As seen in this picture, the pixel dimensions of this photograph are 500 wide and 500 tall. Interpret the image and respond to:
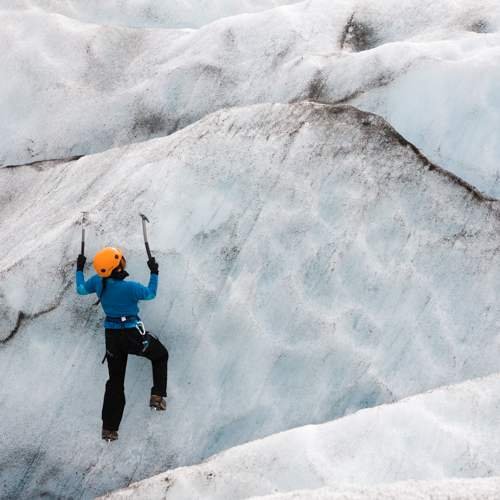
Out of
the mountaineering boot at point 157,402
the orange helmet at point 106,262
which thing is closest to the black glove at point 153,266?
the orange helmet at point 106,262

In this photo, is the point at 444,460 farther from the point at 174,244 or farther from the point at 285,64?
the point at 285,64

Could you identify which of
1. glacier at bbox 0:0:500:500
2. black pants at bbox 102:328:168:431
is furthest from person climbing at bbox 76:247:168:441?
glacier at bbox 0:0:500:500

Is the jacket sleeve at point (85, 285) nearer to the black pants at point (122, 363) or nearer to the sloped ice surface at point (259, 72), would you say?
the black pants at point (122, 363)

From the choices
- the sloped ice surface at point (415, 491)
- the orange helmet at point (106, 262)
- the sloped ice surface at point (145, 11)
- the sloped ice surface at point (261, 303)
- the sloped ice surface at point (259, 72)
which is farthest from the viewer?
the sloped ice surface at point (145, 11)

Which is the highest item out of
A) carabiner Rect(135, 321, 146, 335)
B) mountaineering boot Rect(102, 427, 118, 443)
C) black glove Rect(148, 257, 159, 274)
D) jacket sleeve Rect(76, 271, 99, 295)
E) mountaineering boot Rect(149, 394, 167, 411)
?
black glove Rect(148, 257, 159, 274)

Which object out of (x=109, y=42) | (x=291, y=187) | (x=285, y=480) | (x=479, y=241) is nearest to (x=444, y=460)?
(x=285, y=480)

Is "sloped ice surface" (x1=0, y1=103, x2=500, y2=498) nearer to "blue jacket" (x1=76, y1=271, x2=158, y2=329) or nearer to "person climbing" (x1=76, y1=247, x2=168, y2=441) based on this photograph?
"person climbing" (x1=76, y1=247, x2=168, y2=441)

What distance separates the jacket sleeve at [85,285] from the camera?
18.2 ft

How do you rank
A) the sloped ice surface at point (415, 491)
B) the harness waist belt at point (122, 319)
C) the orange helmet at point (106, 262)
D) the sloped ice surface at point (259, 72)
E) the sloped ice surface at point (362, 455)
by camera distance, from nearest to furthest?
the sloped ice surface at point (415, 491)
the sloped ice surface at point (362, 455)
the orange helmet at point (106, 262)
the harness waist belt at point (122, 319)
the sloped ice surface at point (259, 72)

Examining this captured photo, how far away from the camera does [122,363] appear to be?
561 centimetres

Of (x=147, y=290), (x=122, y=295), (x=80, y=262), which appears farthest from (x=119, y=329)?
(x=80, y=262)

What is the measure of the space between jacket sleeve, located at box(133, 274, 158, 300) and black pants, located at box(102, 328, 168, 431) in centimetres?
30

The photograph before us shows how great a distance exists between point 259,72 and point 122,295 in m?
3.54

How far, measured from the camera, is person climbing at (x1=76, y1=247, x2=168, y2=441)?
544 centimetres
